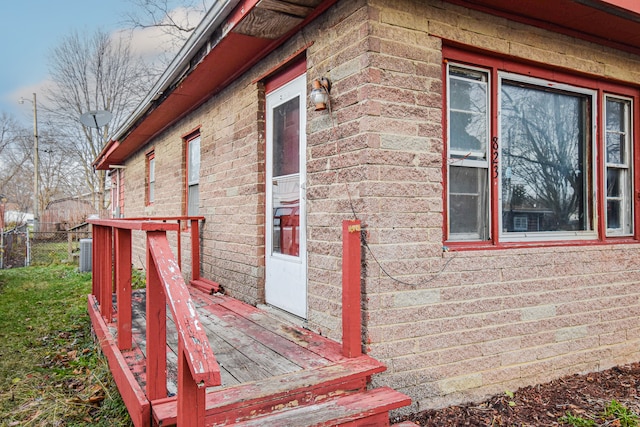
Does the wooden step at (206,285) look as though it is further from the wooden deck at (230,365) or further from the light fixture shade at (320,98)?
the light fixture shade at (320,98)

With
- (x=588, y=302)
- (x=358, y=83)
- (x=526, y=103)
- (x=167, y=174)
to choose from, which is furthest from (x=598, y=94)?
(x=167, y=174)

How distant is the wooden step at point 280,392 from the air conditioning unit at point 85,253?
941cm

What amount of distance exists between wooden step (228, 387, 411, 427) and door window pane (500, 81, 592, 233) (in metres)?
1.90

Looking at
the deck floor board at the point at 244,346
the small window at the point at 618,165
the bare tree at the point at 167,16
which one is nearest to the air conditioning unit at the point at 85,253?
the deck floor board at the point at 244,346

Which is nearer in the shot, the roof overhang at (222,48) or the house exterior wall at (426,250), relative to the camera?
the house exterior wall at (426,250)

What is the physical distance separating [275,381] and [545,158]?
3113 millimetres

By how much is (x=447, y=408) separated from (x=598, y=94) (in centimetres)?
327

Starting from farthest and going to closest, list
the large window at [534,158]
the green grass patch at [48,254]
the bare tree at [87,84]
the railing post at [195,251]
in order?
the bare tree at [87,84] < the green grass patch at [48,254] < the railing post at [195,251] < the large window at [534,158]

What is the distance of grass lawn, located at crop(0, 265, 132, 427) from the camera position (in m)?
3.03

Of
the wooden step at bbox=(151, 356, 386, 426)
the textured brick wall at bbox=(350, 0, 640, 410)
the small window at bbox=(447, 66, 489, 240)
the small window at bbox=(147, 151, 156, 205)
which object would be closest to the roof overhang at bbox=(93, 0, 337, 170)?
the textured brick wall at bbox=(350, 0, 640, 410)

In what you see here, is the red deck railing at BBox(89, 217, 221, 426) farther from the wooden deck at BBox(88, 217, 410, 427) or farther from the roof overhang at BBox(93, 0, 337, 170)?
the roof overhang at BBox(93, 0, 337, 170)

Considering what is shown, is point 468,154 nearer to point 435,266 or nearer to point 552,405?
point 435,266

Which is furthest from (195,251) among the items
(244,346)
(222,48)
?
(244,346)

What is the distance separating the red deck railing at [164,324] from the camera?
5.47 ft
